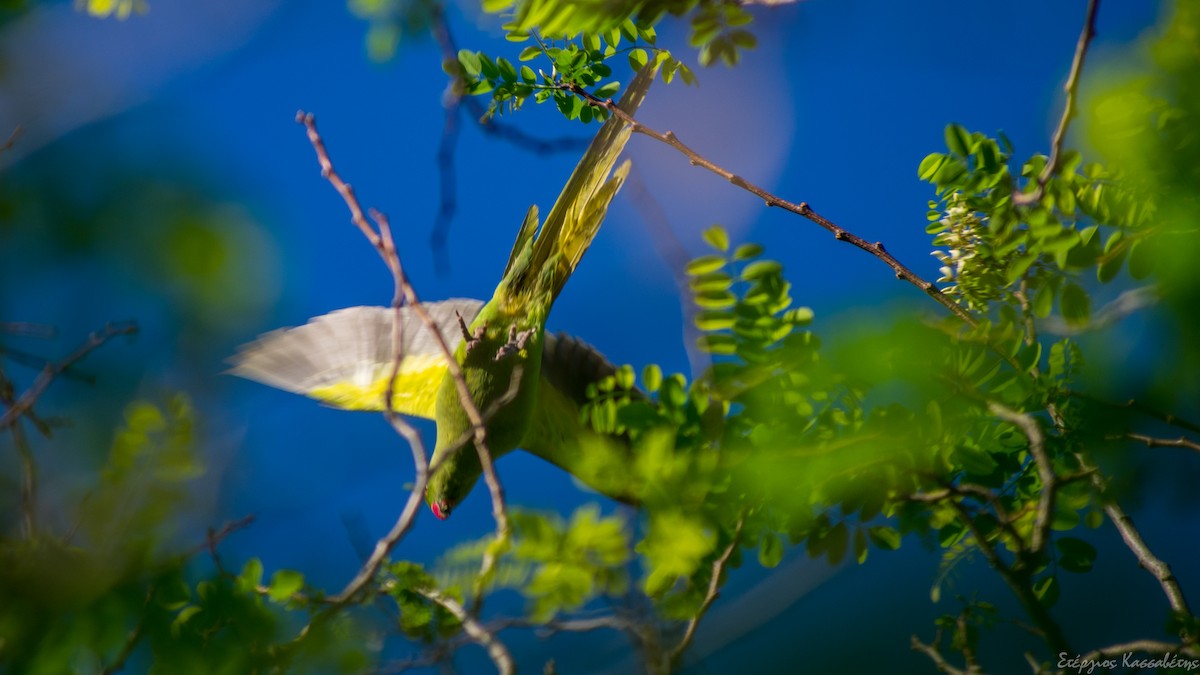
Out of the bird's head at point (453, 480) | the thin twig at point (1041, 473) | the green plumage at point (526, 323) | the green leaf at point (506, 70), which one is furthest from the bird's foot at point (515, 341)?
the thin twig at point (1041, 473)

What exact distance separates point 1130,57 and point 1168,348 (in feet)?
0.50

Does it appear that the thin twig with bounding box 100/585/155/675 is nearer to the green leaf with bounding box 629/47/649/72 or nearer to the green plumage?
the green plumage

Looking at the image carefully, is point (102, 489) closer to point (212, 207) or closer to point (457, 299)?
point (212, 207)

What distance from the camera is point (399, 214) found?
1064 mm

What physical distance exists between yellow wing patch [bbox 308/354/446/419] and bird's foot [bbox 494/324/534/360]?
0.16 m

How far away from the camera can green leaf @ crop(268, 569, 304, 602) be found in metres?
0.48

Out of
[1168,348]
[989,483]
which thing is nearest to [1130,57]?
[1168,348]

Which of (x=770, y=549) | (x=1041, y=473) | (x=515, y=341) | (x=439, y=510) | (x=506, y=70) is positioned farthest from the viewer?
(x=439, y=510)

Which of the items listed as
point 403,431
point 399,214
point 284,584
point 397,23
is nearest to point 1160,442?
point 403,431

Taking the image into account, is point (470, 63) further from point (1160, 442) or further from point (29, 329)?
point (1160, 442)

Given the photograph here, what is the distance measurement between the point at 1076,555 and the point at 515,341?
468mm

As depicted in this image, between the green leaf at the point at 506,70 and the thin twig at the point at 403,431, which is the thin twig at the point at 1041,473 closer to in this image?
the thin twig at the point at 403,431

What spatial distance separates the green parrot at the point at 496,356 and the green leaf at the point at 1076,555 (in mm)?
314

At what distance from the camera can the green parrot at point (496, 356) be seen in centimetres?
68
